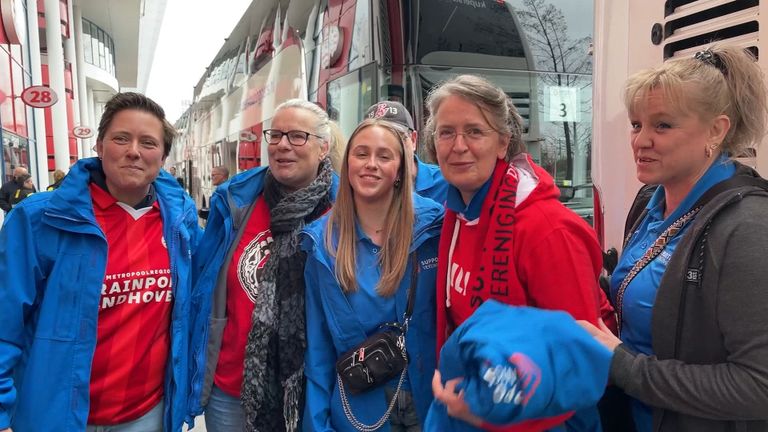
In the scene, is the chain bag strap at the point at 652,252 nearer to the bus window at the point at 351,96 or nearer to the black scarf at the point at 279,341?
the black scarf at the point at 279,341

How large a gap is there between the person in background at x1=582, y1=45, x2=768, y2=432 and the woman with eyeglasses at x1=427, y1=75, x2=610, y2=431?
150 mm

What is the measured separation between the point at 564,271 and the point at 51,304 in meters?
1.68

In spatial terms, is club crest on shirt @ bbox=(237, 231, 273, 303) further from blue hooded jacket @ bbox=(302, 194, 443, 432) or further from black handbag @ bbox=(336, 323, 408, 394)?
black handbag @ bbox=(336, 323, 408, 394)

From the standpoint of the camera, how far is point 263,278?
2.12 meters

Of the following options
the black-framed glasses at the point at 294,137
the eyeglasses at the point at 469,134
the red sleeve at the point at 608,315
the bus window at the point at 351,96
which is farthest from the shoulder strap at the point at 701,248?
the bus window at the point at 351,96

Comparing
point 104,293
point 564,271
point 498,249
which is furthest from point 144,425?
point 564,271

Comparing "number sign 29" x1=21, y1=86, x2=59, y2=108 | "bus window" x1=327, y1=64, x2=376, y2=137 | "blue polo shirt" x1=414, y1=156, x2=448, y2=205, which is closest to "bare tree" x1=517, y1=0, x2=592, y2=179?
"bus window" x1=327, y1=64, x2=376, y2=137

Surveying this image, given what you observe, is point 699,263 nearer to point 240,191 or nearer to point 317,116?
point 317,116

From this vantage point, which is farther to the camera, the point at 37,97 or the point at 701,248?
the point at 37,97

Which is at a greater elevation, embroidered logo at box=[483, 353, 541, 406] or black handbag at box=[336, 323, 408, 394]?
embroidered logo at box=[483, 353, 541, 406]

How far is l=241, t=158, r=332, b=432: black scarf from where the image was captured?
202cm

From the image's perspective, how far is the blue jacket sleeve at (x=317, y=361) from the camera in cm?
189

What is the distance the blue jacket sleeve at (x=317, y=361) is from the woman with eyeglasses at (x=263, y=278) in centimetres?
9

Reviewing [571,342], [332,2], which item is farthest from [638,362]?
[332,2]
